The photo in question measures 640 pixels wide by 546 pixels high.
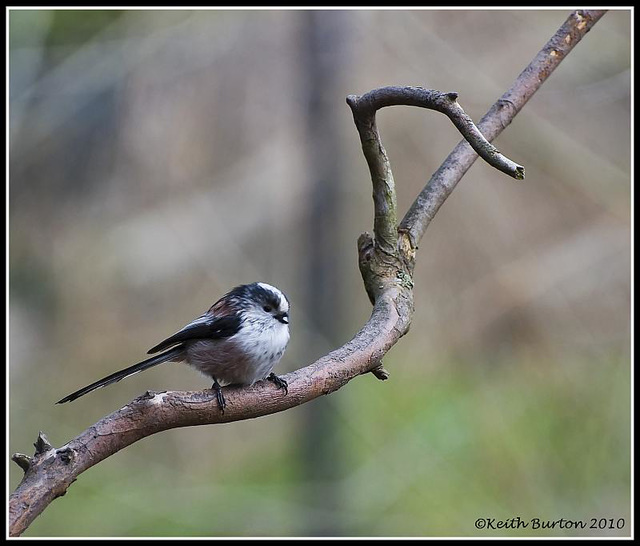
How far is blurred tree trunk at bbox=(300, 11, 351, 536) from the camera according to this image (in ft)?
15.3

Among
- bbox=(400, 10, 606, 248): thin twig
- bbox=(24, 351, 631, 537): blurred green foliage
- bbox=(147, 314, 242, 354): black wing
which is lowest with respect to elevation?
bbox=(24, 351, 631, 537): blurred green foliage

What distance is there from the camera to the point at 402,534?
16.1ft

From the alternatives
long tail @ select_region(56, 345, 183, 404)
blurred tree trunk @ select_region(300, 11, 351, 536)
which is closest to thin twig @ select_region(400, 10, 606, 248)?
long tail @ select_region(56, 345, 183, 404)

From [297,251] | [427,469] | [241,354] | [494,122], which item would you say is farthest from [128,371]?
[427,469]

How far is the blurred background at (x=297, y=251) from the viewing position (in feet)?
17.5

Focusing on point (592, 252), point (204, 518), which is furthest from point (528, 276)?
point (204, 518)

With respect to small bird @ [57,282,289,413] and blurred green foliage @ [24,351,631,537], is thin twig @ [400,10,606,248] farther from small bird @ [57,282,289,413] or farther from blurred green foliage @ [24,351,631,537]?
blurred green foliage @ [24,351,631,537]

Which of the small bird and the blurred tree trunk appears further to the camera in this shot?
the blurred tree trunk

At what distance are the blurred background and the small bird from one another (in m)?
2.78

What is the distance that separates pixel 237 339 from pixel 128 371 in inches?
16.8

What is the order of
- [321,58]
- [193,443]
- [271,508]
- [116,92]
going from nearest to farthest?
1. [321,58]
2. [271,508]
3. [116,92]
4. [193,443]

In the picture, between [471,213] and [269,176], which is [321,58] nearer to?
[269,176]

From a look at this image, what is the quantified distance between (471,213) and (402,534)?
2451 mm

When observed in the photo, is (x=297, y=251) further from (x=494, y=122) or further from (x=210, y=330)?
(x=210, y=330)
